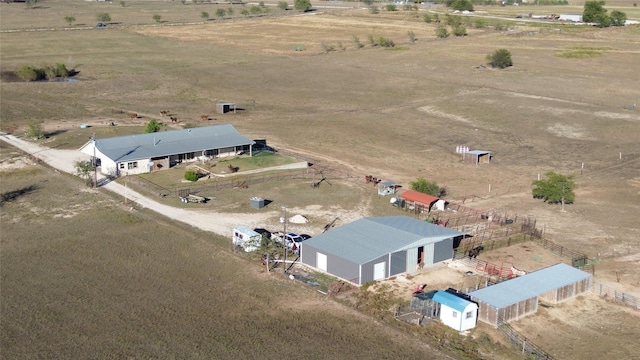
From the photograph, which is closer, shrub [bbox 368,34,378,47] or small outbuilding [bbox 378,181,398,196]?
small outbuilding [bbox 378,181,398,196]

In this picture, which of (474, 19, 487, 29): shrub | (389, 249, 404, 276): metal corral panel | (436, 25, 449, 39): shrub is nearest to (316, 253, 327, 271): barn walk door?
(389, 249, 404, 276): metal corral panel

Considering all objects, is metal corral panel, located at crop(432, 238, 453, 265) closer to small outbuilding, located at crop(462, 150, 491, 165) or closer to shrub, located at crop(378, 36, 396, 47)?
small outbuilding, located at crop(462, 150, 491, 165)

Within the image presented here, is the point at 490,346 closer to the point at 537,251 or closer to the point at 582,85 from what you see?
the point at 537,251

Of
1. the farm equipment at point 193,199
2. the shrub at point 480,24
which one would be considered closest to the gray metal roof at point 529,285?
the farm equipment at point 193,199

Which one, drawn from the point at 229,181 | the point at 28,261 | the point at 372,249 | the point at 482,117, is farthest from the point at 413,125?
the point at 28,261

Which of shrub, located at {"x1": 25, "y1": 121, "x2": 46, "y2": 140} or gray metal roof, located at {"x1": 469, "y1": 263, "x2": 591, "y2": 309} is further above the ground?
gray metal roof, located at {"x1": 469, "y1": 263, "x2": 591, "y2": 309}

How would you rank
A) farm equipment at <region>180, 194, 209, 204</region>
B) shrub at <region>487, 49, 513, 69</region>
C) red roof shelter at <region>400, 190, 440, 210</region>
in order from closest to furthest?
1. red roof shelter at <region>400, 190, 440, 210</region>
2. farm equipment at <region>180, 194, 209, 204</region>
3. shrub at <region>487, 49, 513, 69</region>

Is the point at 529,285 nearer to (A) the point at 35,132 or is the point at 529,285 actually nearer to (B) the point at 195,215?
(B) the point at 195,215
